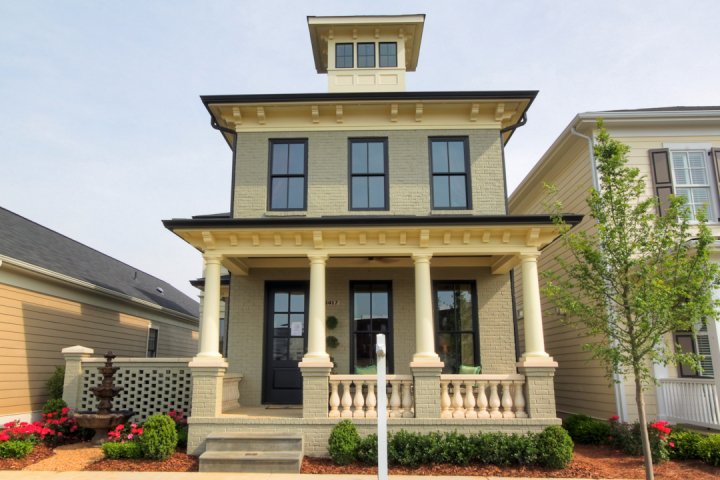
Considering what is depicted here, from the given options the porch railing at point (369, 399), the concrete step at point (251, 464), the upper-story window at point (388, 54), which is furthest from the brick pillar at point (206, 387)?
the upper-story window at point (388, 54)

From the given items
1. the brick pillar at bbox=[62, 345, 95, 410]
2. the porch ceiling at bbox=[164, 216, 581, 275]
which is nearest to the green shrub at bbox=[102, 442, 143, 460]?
the brick pillar at bbox=[62, 345, 95, 410]

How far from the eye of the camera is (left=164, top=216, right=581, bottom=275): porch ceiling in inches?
360

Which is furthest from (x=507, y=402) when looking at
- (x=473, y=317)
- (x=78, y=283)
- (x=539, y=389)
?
(x=78, y=283)

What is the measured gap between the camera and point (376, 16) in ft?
40.0

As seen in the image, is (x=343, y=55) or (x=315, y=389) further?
(x=343, y=55)

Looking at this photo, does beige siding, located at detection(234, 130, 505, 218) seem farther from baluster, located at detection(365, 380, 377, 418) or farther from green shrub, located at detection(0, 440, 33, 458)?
green shrub, located at detection(0, 440, 33, 458)

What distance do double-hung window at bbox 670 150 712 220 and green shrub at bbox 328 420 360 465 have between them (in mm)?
8755

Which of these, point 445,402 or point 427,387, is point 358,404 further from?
point 445,402

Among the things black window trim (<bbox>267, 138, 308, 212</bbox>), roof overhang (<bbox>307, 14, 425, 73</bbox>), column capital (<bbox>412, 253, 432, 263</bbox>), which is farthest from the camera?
roof overhang (<bbox>307, 14, 425, 73</bbox>)

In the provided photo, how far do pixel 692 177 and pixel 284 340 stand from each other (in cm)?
981

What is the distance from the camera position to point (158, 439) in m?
8.33

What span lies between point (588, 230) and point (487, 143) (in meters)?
3.27

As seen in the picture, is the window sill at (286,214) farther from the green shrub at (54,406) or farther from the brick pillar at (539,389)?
the green shrub at (54,406)

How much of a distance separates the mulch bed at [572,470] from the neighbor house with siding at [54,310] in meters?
7.02
